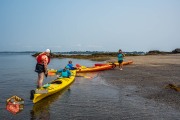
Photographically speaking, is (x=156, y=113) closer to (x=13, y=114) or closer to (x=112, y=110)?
(x=112, y=110)

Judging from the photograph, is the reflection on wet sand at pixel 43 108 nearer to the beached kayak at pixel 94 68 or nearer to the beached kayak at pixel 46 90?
the beached kayak at pixel 46 90

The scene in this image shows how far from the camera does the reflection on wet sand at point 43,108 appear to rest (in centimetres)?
1007

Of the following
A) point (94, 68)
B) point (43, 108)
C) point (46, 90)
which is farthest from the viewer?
point (94, 68)

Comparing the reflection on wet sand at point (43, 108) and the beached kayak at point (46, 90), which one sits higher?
the beached kayak at point (46, 90)

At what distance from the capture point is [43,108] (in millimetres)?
11391

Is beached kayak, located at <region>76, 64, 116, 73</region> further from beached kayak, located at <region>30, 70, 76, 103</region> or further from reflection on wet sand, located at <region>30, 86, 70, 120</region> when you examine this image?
reflection on wet sand, located at <region>30, 86, 70, 120</region>

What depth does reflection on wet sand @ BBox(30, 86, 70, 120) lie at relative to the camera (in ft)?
33.0

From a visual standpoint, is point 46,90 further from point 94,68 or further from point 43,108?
point 94,68

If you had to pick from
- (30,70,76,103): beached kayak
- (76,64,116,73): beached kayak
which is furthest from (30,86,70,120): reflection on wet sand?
(76,64,116,73): beached kayak

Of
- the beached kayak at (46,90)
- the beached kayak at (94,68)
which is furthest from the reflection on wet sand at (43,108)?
the beached kayak at (94,68)

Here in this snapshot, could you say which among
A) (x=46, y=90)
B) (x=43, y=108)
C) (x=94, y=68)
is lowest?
(x=43, y=108)

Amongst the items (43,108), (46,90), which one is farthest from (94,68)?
(43,108)

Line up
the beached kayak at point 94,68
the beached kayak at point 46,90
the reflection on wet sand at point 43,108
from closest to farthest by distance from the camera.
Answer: the reflection on wet sand at point 43,108 < the beached kayak at point 46,90 < the beached kayak at point 94,68

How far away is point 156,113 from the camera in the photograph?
10.5 metres
